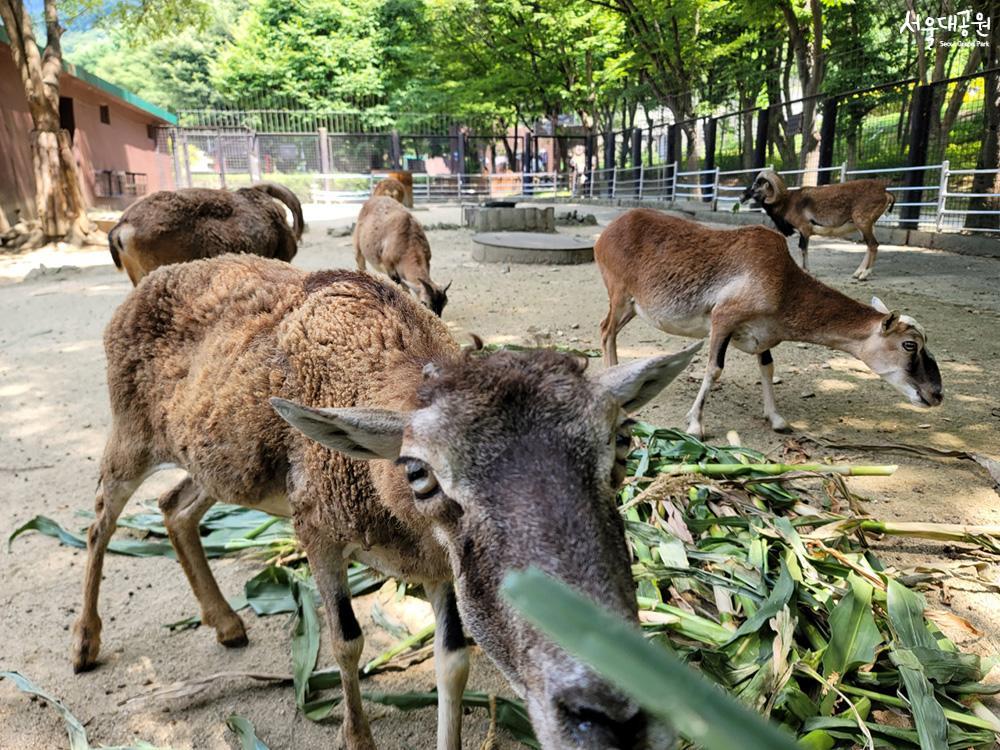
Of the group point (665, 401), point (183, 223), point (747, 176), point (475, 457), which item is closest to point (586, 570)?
point (475, 457)

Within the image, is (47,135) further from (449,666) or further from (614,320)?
(449,666)

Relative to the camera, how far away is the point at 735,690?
8.95 ft

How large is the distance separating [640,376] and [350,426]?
0.88 metres

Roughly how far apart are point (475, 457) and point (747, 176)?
78.5 feet

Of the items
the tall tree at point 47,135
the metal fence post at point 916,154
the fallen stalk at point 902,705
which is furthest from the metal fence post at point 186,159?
the fallen stalk at point 902,705

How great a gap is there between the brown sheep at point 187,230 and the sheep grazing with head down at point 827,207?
9.57m

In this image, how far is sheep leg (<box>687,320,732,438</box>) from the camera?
562 centimetres

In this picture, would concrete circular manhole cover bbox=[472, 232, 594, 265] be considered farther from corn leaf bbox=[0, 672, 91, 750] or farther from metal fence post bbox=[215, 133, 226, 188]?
metal fence post bbox=[215, 133, 226, 188]

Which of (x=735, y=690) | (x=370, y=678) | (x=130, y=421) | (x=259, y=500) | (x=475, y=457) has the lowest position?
(x=370, y=678)

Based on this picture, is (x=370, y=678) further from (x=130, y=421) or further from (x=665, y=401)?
(x=665, y=401)

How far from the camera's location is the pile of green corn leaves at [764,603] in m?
2.62

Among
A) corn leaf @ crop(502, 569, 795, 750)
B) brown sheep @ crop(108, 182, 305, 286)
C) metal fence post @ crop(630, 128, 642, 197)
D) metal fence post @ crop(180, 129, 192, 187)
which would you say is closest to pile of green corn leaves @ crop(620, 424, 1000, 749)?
corn leaf @ crop(502, 569, 795, 750)

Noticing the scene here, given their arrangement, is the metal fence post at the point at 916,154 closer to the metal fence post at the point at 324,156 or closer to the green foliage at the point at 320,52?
the metal fence post at the point at 324,156

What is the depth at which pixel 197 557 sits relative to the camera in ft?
11.4
